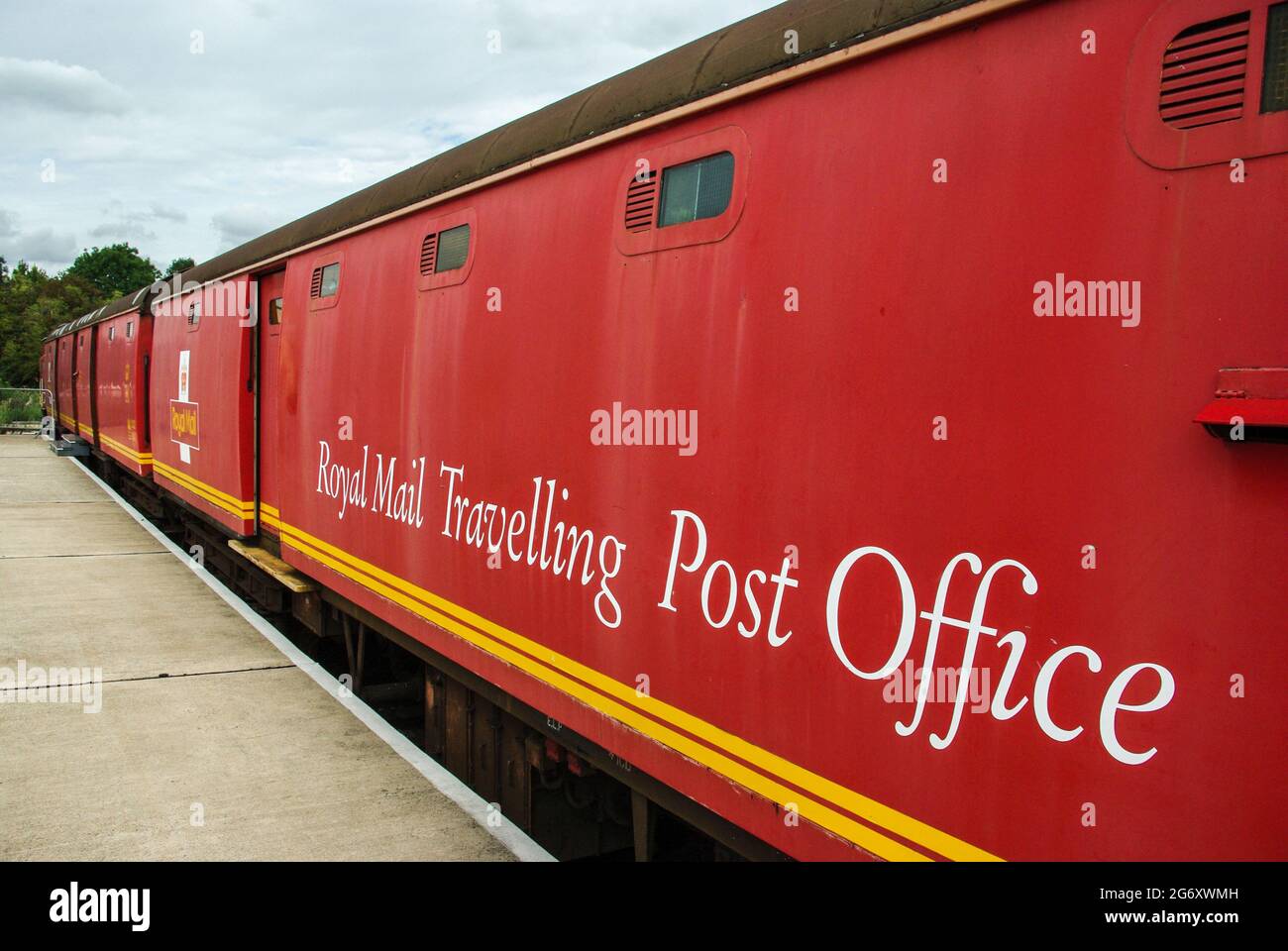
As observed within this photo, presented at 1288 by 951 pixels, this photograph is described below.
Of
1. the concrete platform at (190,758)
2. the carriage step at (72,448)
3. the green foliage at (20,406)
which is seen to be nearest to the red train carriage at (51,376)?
the green foliage at (20,406)

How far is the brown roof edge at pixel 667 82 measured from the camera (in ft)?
8.10

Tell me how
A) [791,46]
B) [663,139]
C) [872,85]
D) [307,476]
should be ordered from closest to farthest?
[872,85], [791,46], [663,139], [307,476]

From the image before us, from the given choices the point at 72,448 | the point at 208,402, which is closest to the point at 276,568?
the point at 208,402

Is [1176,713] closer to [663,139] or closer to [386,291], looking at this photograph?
[663,139]

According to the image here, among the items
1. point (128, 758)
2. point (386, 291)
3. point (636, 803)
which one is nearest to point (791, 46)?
point (636, 803)

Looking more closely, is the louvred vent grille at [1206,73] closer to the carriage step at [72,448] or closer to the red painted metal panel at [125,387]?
the red painted metal panel at [125,387]

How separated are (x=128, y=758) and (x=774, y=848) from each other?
152 inches

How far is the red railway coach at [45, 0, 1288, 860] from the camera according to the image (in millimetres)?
1746

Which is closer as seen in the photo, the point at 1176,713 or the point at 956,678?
the point at 1176,713

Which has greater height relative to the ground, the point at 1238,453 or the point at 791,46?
the point at 791,46

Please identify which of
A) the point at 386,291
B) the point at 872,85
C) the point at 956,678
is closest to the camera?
the point at 956,678

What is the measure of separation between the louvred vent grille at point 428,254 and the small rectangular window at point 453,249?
0.04m

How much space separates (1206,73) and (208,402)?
944 centimetres

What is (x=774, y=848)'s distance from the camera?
2.75 metres
